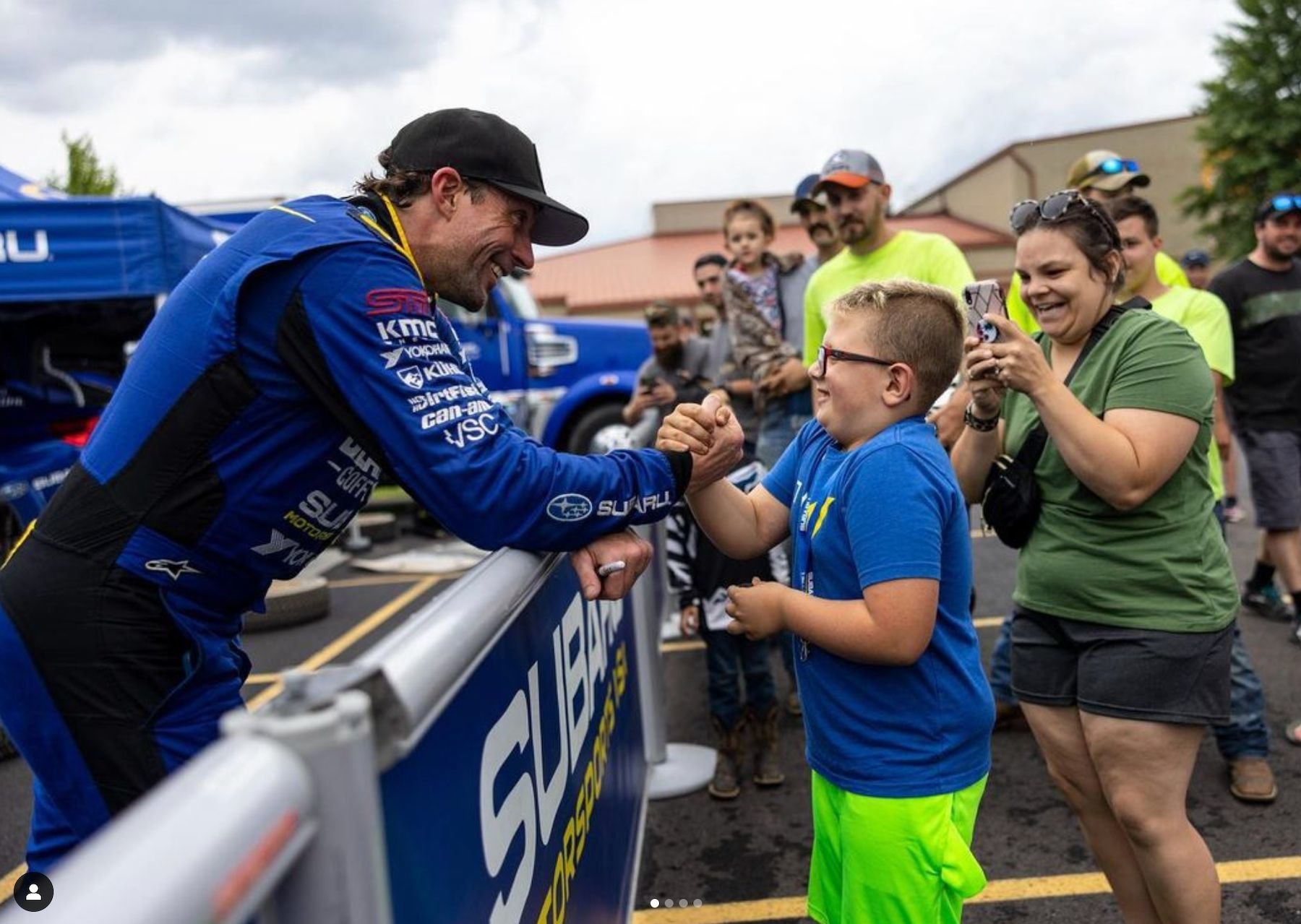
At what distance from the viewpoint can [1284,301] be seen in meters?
4.64

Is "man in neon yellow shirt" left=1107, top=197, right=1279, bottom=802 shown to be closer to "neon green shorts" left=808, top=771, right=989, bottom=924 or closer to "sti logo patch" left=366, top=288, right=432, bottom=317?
"neon green shorts" left=808, top=771, right=989, bottom=924

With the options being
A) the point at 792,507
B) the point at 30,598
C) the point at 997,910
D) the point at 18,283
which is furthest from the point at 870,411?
the point at 18,283

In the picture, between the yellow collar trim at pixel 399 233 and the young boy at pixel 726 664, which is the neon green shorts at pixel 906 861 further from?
the young boy at pixel 726 664

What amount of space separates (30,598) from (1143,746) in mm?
2081

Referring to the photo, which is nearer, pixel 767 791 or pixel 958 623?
pixel 958 623

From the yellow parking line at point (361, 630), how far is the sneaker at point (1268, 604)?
4.75 meters

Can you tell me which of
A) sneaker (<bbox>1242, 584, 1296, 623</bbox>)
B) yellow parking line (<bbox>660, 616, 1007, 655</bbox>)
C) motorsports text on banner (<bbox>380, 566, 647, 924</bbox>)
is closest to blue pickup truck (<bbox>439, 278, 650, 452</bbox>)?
yellow parking line (<bbox>660, 616, 1007, 655</bbox>)

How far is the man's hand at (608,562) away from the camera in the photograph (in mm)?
1752

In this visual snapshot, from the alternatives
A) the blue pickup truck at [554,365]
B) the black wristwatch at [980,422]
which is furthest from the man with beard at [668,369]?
the blue pickup truck at [554,365]

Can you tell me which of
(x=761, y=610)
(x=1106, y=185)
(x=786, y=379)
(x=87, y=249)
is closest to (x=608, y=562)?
(x=761, y=610)

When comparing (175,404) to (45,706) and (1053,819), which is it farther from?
(1053,819)

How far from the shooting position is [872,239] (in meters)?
3.96

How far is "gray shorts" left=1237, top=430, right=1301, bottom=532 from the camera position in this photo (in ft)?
14.9

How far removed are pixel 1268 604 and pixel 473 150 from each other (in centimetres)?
504
